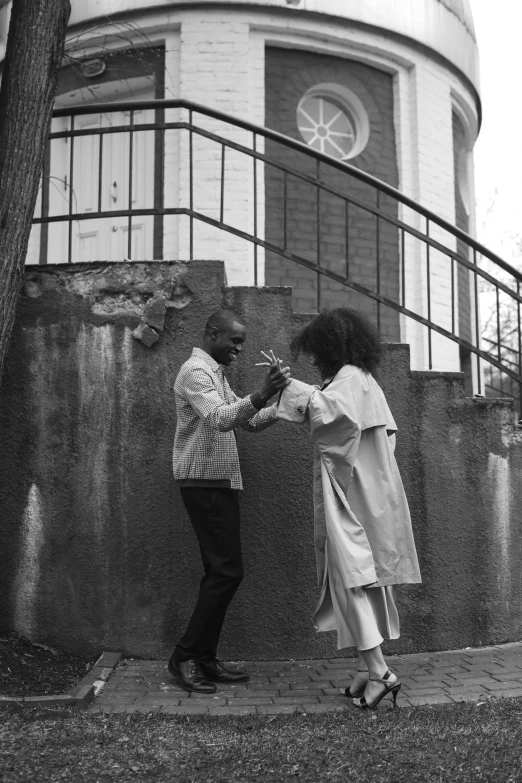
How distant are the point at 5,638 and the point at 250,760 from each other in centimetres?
232

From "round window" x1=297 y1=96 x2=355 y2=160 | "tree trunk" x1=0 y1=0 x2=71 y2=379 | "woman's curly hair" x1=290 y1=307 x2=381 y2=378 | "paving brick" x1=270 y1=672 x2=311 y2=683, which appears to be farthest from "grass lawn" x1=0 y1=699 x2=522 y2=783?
"round window" x1=297 y1=96 x2=355 y2=160

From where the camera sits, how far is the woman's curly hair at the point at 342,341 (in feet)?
14.9

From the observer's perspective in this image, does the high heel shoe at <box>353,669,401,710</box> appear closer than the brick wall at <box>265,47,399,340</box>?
Yes

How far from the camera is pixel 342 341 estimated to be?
4.52 meters

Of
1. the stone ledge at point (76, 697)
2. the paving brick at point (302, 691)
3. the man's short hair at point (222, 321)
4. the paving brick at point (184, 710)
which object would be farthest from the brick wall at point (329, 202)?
the paving brick at point (184, 710)

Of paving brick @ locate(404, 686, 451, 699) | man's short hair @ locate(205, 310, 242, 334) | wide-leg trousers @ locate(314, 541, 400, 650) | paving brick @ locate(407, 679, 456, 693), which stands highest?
man's short hair @ locate(205, 310, 242, 334)

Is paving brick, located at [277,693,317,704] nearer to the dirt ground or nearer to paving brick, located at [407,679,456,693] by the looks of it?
paving brick, located at [407,679,456,693]

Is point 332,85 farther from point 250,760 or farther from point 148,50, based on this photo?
point 250,760

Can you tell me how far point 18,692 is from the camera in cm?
443

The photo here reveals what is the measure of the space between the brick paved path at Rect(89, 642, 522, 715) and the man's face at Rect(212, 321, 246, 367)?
1762mm

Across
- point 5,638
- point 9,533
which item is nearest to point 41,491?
point 9,533

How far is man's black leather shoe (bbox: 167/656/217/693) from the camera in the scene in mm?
4527

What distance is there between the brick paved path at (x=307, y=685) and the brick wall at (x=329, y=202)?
4155 millimetres

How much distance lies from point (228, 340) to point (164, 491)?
1.09 m
